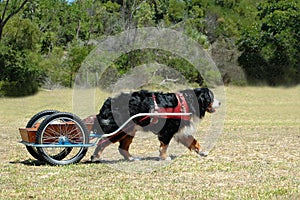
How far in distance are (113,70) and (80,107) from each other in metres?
A: 3.93

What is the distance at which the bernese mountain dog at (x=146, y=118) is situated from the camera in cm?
866

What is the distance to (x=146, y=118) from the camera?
8.59 metres

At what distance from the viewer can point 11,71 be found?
3139cm

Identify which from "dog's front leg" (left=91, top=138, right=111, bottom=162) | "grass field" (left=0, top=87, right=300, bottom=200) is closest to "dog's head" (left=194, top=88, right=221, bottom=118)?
"grass field" (left=0, top=87, right=300, bottom=200)

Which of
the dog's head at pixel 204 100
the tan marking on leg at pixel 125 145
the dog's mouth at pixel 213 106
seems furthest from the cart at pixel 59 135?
the dog's mouth at pixel 213 106

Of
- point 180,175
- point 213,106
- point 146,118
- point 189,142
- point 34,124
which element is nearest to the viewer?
point 180,175

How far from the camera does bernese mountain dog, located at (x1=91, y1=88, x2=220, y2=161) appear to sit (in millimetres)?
8656

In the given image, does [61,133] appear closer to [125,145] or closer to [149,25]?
[125,145]

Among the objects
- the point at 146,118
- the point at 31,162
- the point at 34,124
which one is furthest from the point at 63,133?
the point at 146,118

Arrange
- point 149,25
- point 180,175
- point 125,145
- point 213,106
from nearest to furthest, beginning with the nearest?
1. point 180,175
2. point 125,145
3. point 213,106
4. point 149,25

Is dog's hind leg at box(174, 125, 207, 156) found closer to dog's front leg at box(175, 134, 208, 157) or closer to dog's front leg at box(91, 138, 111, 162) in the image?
dog's front leg at box(175, 134, 208, 157)

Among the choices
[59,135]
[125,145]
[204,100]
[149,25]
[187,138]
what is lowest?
[125,145]

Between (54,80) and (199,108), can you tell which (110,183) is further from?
(54,80)

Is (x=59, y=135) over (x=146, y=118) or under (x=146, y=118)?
under
